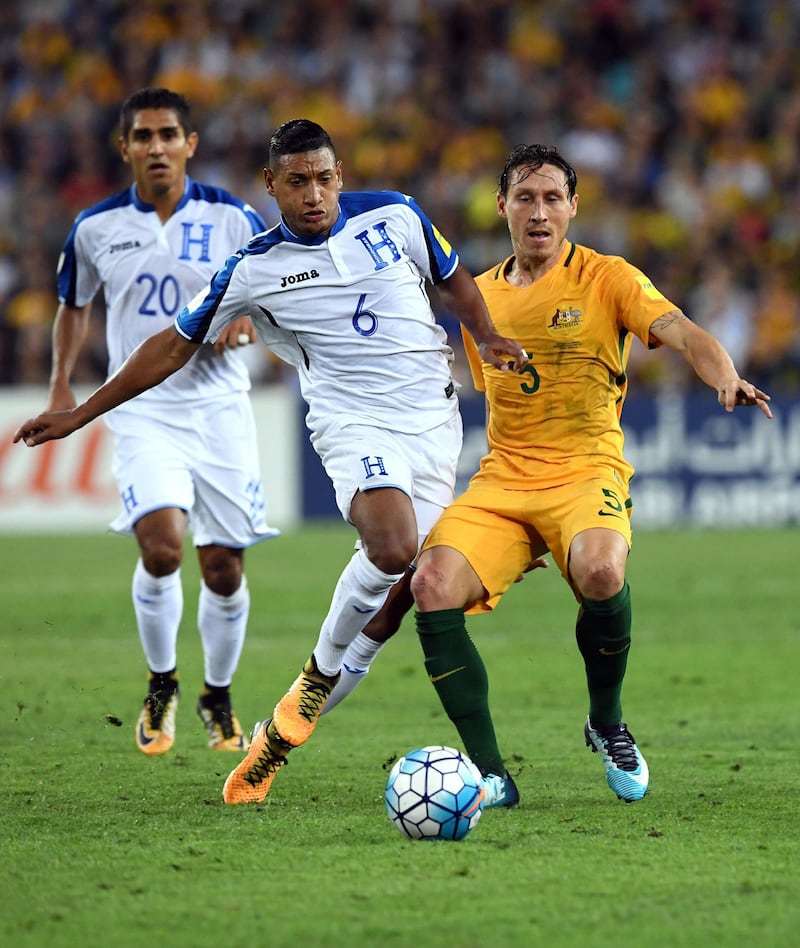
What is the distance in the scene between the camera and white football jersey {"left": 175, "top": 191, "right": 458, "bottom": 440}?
18.4 ft

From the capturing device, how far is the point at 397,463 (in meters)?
5.58

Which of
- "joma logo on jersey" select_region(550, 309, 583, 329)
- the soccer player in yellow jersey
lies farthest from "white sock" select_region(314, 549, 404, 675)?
"joma logo on jersey" select_region(550, 309, 583, 329)

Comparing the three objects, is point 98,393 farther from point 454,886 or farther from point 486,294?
point 454,886

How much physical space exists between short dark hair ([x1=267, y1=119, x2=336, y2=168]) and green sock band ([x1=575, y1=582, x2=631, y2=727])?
1.76 m

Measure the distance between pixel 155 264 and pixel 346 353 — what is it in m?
1.63

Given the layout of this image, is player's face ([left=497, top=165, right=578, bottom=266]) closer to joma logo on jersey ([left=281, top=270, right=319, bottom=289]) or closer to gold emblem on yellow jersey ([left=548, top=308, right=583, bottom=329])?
gold emblem on yellow jersey ([left=548, top=308, right=583, bottom=329])

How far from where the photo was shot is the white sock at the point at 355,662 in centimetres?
594

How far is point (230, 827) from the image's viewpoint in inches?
193

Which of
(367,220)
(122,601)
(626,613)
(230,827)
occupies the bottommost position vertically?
(122,601)

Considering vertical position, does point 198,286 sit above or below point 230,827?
above

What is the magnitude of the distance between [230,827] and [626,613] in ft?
4.89

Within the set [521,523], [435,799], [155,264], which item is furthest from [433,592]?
[155,264]

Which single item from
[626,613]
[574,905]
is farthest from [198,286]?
A: [574,905]

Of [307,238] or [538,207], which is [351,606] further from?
[538,207]
